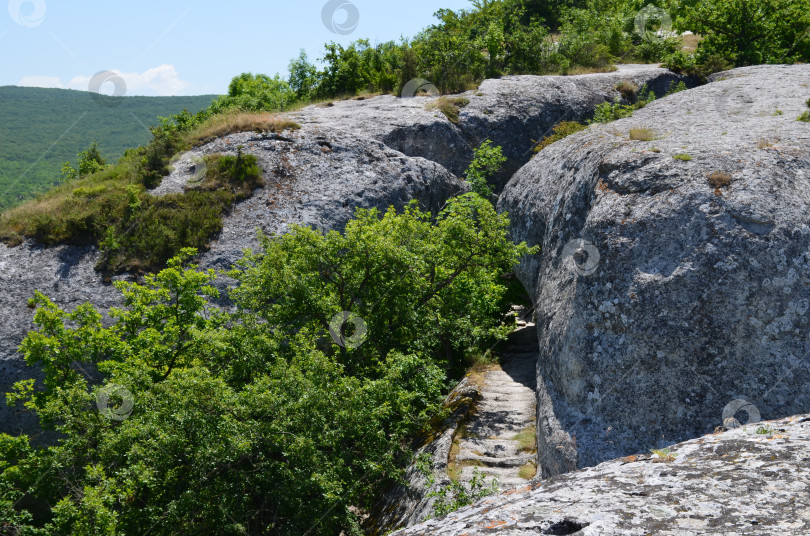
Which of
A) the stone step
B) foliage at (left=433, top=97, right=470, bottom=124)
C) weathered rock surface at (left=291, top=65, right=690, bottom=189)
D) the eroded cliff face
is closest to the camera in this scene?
the stone step

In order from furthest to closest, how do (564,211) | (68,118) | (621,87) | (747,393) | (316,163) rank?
(68,118) → (621,87) → (316,163) → (564,211) → (747,393)

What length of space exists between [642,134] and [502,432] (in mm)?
7262

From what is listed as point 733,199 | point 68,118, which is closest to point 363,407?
point 733,199

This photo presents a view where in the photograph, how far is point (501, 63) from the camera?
34.5m

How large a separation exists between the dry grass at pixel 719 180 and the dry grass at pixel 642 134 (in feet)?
8.90

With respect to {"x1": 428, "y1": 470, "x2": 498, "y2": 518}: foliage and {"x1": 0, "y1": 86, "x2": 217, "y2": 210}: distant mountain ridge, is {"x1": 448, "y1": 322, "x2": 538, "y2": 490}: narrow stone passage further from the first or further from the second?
{"x1": 0, "y1": 86, "x2": 217, "y2": 210}: distant mountain ridge

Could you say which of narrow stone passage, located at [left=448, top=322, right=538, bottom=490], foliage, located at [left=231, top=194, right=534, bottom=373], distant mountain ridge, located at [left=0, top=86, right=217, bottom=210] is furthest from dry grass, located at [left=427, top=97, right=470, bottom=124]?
distant mountain ridge, located at [left=0, top=86, right=217, bottom=210]

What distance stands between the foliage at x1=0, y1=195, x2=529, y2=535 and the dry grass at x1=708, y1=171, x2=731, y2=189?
5.26 m

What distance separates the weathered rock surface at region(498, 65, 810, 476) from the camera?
9.87 meters

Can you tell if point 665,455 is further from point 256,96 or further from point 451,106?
point 256,96

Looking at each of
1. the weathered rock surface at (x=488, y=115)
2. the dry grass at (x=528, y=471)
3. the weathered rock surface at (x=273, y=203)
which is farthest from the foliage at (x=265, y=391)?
the weathered rock surface at (x=488, y=115)

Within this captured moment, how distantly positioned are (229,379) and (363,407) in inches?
118

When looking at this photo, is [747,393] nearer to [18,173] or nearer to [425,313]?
[425,313]

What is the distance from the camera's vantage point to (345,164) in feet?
75.2
